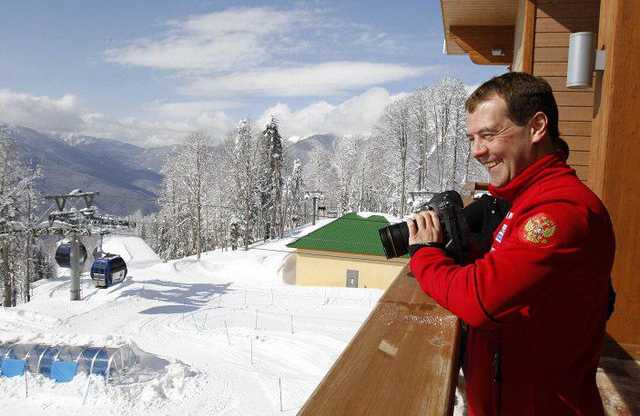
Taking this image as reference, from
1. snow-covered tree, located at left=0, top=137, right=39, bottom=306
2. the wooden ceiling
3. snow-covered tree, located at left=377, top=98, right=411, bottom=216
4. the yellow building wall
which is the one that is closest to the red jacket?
the wooden ceiling

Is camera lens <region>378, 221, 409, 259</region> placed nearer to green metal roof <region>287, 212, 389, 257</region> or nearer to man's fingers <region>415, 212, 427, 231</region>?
man's fingers <region>415, 212, 427, 231</region>

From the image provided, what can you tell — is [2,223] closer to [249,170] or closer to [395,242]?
[249,170]

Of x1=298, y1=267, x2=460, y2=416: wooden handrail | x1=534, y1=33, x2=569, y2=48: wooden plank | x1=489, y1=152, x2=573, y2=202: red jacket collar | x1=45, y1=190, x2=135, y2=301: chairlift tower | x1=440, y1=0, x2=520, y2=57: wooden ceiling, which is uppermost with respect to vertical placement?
x1=440, y1=0, x2=520, y2=57: wooden ceiling

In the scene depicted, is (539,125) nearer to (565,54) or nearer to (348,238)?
(565,54)

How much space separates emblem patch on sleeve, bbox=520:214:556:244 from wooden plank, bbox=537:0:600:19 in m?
4.77

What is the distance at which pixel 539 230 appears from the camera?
106 cm

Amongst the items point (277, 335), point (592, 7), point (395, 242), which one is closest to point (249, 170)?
point (277, 335)

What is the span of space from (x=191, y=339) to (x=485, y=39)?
12927 millimetres

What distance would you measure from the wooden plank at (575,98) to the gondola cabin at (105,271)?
1656 centimetres

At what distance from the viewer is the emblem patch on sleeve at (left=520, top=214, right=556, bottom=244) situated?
1056 mm

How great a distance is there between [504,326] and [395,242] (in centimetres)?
52

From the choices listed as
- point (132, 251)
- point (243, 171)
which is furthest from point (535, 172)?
point (132, 251)

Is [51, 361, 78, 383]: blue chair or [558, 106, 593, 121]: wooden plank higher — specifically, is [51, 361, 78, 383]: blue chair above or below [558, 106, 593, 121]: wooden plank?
below

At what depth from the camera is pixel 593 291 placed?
114 centimetres
